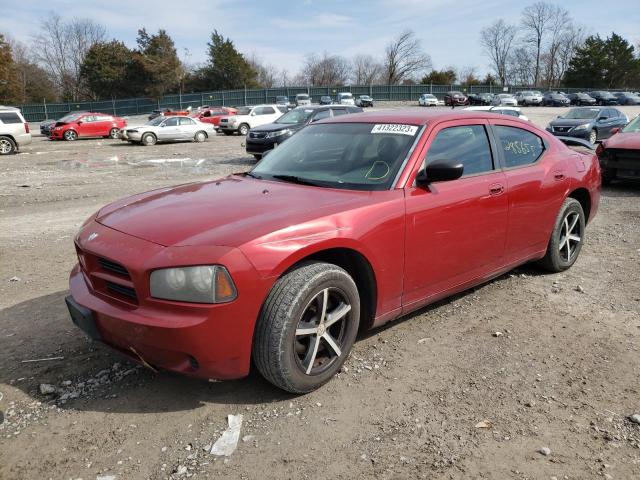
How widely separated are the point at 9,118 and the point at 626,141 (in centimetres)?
2076

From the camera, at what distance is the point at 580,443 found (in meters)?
2.59

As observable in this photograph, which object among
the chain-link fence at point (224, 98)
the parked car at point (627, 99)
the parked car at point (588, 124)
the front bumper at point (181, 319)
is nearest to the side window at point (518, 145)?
the front bumper at point (181, 319)

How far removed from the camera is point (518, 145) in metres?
4.50

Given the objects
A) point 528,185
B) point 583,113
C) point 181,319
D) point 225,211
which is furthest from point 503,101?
point 181,319

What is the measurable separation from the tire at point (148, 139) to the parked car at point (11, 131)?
4.81m

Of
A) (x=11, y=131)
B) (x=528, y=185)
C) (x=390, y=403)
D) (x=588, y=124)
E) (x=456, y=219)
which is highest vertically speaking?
(x=11, y=131)

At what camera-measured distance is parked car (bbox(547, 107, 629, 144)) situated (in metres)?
18.4

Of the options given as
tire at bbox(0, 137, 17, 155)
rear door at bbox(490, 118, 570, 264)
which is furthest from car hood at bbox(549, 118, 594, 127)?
tire at bbox(0, 137, 17, 155)

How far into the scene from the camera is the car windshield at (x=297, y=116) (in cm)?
1622

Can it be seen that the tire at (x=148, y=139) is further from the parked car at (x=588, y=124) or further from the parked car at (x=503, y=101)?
the parked car at (x=503, y=101)

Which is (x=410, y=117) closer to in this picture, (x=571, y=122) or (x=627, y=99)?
(x=571, y=122)

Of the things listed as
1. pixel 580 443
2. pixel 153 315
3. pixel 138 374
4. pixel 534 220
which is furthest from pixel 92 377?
pixel 534 220

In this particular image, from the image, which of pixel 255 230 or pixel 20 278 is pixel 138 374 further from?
pixel 20 278

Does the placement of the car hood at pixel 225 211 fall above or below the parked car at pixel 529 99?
below
